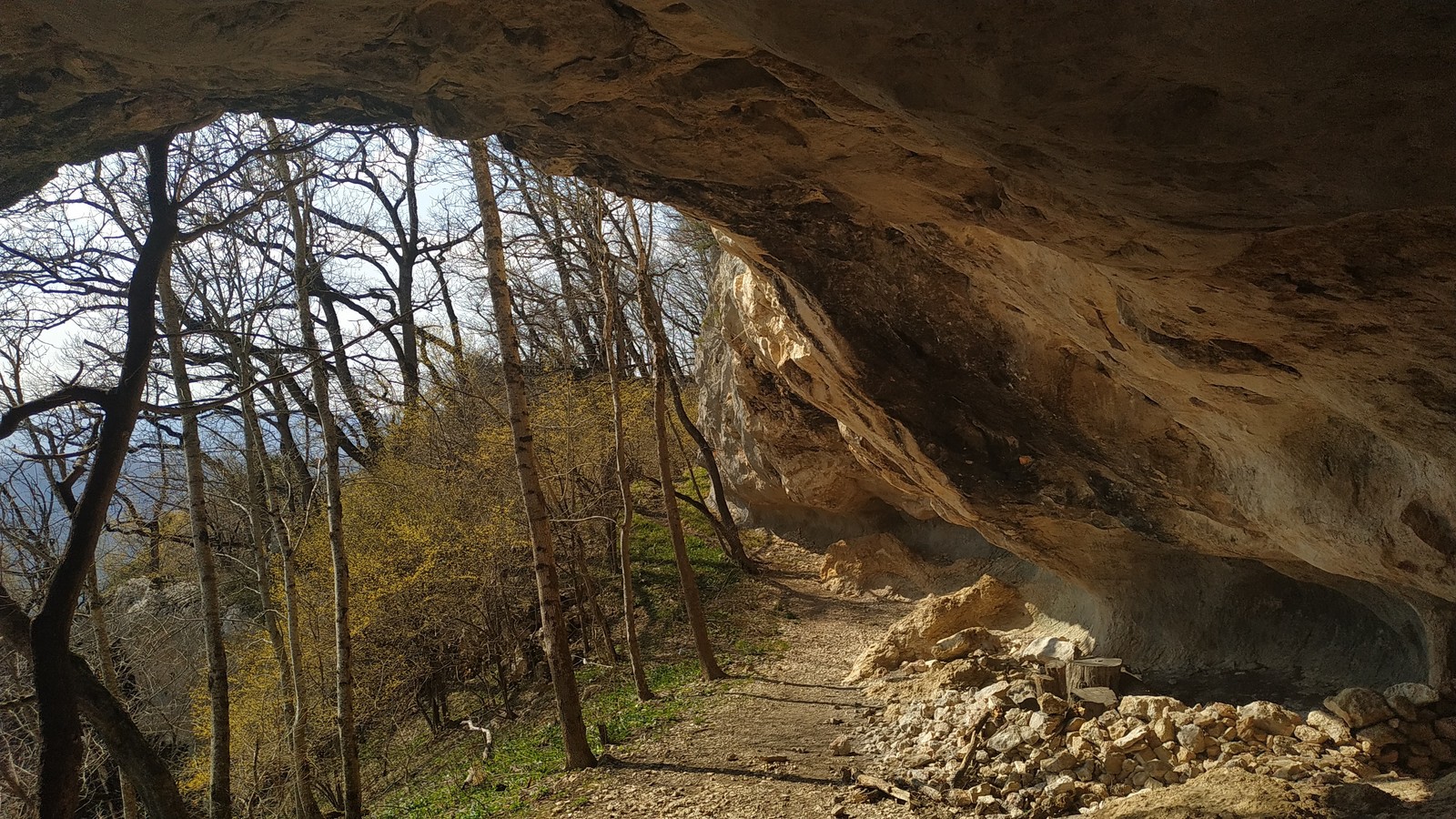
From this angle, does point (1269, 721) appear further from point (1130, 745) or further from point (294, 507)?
point (294, 507)

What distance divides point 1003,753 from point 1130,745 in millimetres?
1056

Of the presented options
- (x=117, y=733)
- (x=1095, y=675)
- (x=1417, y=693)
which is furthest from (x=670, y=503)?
(x=1417, y=693)

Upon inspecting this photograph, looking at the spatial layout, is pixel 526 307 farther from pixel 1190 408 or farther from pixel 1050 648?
pixel 1190 408

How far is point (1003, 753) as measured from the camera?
6.89 m

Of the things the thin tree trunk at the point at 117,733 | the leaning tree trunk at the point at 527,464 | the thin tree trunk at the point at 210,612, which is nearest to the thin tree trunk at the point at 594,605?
the leaning tree trunk at the point at 527,464

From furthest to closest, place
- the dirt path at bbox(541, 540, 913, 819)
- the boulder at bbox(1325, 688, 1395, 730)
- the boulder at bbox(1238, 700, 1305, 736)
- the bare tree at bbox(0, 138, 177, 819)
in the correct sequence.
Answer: the dirt path at bbox(541, 540, 913, 819)
the boulder at bbox(1238, 700, 1305, 736)
the boulder at bbox(1325, 688, 1395, 730)
the bare tree at bbox(0, 138, 177, 819)

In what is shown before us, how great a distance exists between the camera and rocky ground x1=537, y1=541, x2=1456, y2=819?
5.16 m

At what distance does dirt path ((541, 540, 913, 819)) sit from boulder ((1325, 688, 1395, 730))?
313 centimetres

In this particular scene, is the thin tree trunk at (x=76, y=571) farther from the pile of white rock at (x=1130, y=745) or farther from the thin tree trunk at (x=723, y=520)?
the thin tree trunk at (x=723, y=520)

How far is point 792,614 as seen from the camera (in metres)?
16.0

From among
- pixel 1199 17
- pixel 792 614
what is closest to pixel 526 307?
pixel 792 614

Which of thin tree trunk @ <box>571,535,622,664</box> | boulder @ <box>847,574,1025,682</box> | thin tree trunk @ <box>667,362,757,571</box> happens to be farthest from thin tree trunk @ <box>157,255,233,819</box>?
thin tree trunk @ <box>667,362,757,571</box>

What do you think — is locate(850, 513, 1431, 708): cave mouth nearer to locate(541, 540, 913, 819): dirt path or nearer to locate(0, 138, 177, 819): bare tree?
locate(541, 540, 913, 819): dirt path

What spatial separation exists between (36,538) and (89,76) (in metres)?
9.63
